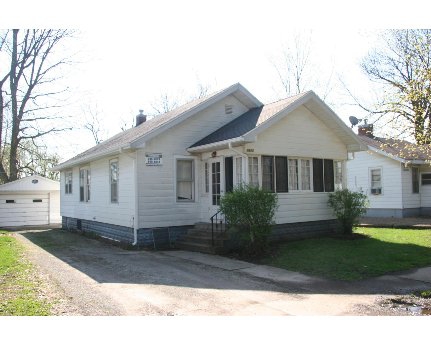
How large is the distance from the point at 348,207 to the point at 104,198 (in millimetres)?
9325

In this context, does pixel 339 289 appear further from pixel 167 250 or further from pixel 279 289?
pixel 167 250

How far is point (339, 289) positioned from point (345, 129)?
8797mm

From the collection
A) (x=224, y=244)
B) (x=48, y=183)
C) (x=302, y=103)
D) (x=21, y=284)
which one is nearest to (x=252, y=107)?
(x=302, y=103)

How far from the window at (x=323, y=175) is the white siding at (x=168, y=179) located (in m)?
4.10

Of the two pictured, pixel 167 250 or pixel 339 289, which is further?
pixel 167 250

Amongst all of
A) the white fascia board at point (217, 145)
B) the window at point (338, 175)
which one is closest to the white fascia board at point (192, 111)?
the white fascia board at point (217, 145)

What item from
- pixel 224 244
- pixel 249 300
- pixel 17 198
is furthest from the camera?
pixel 17 198

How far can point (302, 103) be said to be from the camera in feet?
47.3

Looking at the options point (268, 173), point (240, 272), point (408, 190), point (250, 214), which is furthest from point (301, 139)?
point (408, 190)

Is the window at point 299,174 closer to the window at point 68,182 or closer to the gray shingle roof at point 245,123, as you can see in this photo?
the gray shingle roof at point 245,123

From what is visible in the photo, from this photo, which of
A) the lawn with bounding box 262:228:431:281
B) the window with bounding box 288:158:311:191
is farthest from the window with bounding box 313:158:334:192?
the lawn with bounding box 262:228:431:281

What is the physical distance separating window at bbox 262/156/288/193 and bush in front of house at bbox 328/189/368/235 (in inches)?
89.3

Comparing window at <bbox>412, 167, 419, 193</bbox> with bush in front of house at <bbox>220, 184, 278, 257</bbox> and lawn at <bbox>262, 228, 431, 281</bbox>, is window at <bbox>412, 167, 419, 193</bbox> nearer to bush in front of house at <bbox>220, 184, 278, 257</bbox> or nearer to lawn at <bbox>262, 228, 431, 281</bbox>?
lawn at <bbox>262, 228, 431, 281</bbox>

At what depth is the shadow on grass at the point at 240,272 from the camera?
27.2ft
